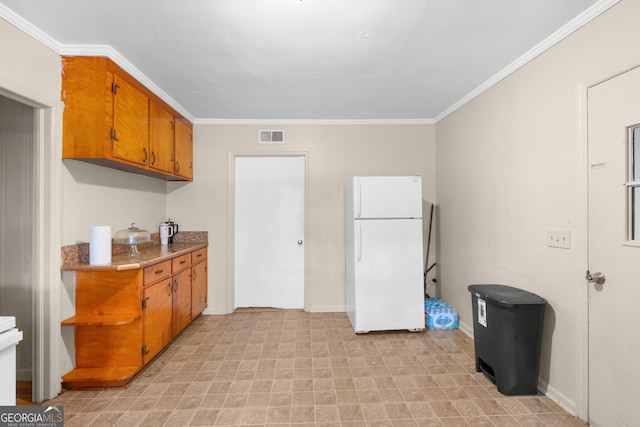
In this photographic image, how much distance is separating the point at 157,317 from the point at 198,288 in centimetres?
92

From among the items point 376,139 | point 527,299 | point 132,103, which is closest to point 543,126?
point 527,299

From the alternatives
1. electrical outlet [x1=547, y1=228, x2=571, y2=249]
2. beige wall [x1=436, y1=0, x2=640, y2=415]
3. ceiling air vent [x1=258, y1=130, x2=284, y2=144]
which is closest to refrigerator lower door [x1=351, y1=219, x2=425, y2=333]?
beige wall [x1=436, y1=0, x2=640, y2=415]

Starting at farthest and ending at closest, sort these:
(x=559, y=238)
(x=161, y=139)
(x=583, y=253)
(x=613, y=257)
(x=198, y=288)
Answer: (x=198, y=288) → (x=161, y=139) → (x=559, y=238) → (x=583, y=253) → (x=613, y=257)

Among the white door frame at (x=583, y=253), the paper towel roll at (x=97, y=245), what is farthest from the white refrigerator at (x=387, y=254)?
the paper towel roll at (x=97, y=245)

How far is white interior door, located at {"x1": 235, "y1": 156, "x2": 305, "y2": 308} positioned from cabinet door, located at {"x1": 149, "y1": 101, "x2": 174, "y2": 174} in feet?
2.89

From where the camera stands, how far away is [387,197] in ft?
10.2

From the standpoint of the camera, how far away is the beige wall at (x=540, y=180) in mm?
1825

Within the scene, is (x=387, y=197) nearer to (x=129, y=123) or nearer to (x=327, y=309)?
(x=327, y=309)

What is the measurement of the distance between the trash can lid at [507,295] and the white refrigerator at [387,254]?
2.81 feet

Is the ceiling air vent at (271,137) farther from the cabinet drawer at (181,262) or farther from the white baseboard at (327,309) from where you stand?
the white baseboard at (327,309)

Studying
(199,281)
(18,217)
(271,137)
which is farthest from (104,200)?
(271,137)

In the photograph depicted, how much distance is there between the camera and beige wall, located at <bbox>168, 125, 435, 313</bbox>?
12.3 ft

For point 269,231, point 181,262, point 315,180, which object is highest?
point 315,180

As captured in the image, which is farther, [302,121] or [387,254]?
[302,121]
